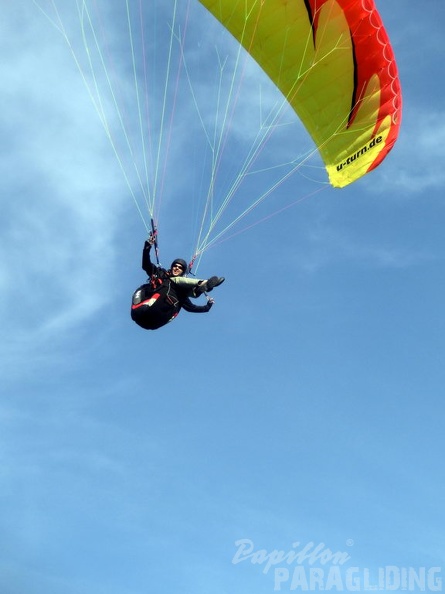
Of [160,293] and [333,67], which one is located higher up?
[333,67]

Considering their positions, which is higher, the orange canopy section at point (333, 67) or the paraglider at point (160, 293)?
the orange canopy section at point (333, 67)

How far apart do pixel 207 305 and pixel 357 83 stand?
17.7 feet

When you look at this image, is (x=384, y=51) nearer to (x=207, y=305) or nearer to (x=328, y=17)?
(x=328, y=17)

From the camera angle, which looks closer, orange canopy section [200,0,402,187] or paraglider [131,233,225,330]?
paraglider [131,233,225,330]

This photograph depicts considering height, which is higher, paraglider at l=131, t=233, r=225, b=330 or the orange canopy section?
the orange canopy section

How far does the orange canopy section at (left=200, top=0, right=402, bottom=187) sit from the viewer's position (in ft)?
56.9

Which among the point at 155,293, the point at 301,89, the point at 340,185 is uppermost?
the point at 301,89

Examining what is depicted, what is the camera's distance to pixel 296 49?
704 inches

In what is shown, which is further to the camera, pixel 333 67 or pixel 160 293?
pixel 333 67

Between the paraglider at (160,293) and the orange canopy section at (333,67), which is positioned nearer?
the paraglider at (160,293)

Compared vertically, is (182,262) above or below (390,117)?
below

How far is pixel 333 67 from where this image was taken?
18000 mm

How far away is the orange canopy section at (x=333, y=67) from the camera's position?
1734 centimetres

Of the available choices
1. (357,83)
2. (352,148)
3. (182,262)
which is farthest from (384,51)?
(182,262)
